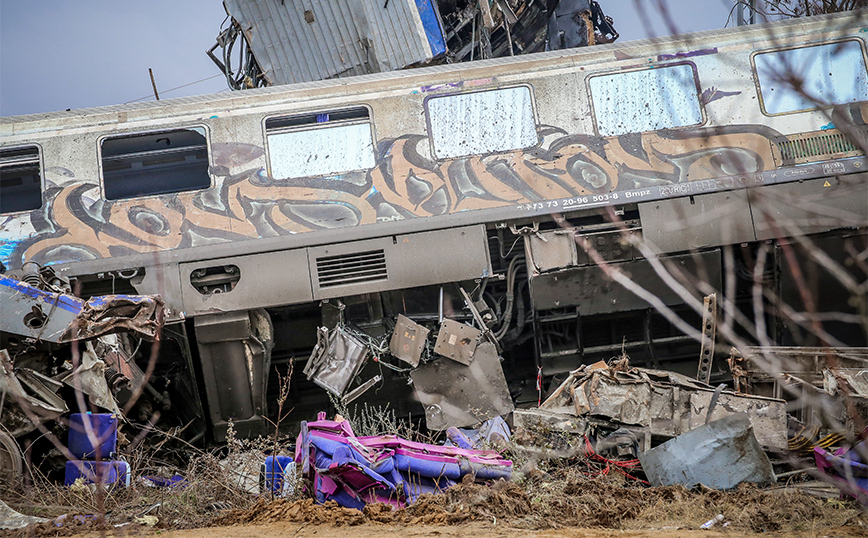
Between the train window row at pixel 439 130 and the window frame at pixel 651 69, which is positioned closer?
the train window row at pixel 439 130

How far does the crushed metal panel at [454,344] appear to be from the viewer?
7.25 meters

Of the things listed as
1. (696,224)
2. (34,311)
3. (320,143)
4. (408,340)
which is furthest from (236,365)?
(696,224)

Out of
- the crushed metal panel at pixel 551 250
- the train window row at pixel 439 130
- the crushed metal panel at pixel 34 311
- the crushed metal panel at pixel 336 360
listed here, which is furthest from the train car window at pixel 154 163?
the crushed metal panel at pixel 551 250

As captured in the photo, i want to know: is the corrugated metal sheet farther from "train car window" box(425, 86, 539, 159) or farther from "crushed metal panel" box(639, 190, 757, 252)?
"crushed metal panel" box(639, 190, 757, 252)

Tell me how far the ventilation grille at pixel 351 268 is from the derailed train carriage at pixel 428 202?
14 millimetres

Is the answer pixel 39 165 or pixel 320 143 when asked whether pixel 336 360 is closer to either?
pixel 320 143

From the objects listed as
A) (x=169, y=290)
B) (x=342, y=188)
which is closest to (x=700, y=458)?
(x=342, y=188)

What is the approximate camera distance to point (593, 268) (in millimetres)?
7293

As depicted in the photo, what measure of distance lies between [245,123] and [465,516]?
459 centimetres

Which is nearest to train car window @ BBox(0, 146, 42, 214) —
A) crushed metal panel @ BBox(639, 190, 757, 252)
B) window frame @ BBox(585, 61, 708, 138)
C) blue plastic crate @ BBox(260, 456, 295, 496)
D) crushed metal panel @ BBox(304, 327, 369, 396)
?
crushed metal panel @ BBox(304, 327, 369, 396)

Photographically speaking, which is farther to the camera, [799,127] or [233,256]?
[799,127]

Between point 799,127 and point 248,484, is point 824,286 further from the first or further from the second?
point 248,484

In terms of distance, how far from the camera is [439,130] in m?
7.56

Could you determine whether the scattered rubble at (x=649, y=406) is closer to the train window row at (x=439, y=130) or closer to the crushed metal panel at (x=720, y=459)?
the crushed metal panel at (x=720, y=459)
